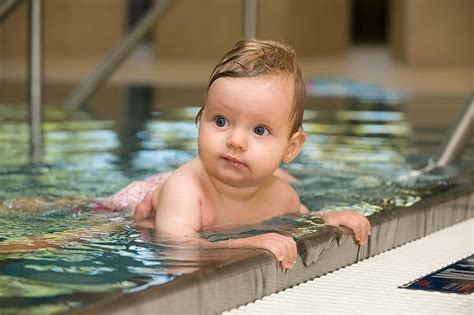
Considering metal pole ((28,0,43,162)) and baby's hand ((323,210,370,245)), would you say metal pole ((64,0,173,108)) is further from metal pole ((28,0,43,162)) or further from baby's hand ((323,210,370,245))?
baby's hand ((323,210,370,245))

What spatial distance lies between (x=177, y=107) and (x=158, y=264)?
361 centimetres

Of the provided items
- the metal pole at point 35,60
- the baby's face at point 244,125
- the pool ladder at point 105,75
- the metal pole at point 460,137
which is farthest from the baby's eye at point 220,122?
the metal pole at point 35,60

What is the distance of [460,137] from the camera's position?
3.29 metres

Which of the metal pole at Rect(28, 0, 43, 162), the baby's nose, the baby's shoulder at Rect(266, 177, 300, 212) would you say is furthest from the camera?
the metal pole at Rect(28, 0, 43, 162)

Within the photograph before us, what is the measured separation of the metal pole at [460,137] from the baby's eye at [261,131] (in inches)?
52.5

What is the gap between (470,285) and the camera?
1799 millimetres

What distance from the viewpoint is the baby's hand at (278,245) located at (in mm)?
1764

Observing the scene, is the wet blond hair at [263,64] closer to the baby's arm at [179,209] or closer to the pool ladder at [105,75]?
the baby's arm at [179,209]

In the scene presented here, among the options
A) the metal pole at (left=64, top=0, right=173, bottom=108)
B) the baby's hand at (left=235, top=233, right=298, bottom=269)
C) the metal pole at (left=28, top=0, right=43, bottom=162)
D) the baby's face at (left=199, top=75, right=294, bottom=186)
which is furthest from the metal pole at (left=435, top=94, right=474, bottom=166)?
the metal pole at (left=64, top=0, right=173, bottom=108)

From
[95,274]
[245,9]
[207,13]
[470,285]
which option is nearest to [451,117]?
[245,9]

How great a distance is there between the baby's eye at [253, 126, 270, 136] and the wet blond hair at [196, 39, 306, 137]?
6 cm

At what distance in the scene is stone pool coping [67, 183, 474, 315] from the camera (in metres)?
1.44

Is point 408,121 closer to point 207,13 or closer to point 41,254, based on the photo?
point 41,254

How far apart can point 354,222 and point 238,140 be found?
27 centimetres
